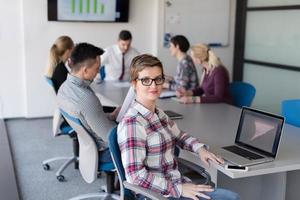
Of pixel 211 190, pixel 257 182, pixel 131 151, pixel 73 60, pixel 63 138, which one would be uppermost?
→ pixel 73 60

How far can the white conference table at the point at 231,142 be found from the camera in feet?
7.00

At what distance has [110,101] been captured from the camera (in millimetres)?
3730

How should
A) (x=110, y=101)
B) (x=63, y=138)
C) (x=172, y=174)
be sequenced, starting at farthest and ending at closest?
(x=63, y=138)
(x=110, y=101)
(x=172, y=174)

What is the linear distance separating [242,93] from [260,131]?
1788 millimetres

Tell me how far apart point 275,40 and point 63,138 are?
3.12 meters

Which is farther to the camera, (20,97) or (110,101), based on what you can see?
(20,97)

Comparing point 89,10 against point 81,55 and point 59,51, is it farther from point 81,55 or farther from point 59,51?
point 81,55

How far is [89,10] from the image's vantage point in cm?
602

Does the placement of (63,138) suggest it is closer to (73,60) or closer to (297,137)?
(73,60)

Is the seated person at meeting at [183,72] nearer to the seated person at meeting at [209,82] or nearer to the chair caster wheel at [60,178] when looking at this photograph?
the seated person at meeting at [209,82]

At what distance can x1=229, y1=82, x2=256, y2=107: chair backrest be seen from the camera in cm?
391

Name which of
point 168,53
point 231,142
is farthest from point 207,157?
point 168,53

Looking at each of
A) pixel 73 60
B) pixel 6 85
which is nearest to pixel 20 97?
pixel 6 85

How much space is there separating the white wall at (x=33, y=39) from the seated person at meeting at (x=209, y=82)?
8.27 ft
